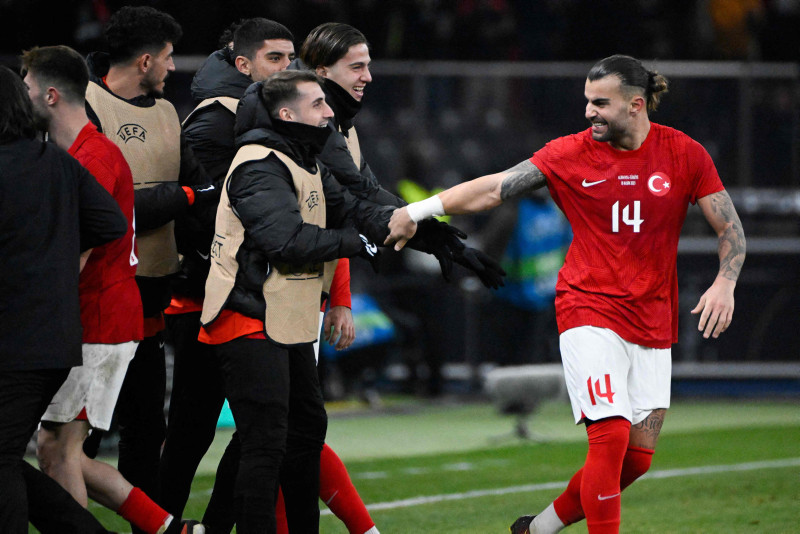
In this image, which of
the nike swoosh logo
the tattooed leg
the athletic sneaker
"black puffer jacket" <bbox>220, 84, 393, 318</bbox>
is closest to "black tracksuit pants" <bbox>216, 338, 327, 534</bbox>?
"black puffer jacket" <bbox>220, 84, 393, 318</bbox>

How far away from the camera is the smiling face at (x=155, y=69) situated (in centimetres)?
535

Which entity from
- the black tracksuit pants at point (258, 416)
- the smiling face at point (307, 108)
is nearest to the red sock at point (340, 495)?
the black tracksuit pants at point (258, 416)

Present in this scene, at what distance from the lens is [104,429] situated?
4.79 meters

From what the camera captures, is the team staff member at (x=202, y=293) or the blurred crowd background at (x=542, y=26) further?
the blurred crowd background at (x=542, y=26)

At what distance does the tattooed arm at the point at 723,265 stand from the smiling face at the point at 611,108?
474 millimetres

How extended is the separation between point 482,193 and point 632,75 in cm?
81

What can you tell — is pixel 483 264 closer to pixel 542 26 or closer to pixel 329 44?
pixel 329 44

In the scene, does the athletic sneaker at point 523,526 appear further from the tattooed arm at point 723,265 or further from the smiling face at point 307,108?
the smiling face at point 307,108

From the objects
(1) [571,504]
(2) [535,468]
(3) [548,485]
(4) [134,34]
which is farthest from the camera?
(2) [535,468]

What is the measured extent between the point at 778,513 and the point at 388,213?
3.36 m

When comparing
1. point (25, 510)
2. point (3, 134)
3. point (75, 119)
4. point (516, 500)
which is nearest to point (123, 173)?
point (75, 119)

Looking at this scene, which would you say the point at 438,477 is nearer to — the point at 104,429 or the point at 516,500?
the point at 516,500

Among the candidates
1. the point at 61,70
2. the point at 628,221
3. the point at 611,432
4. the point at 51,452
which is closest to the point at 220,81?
the point at 61,70

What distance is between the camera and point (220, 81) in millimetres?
5383
